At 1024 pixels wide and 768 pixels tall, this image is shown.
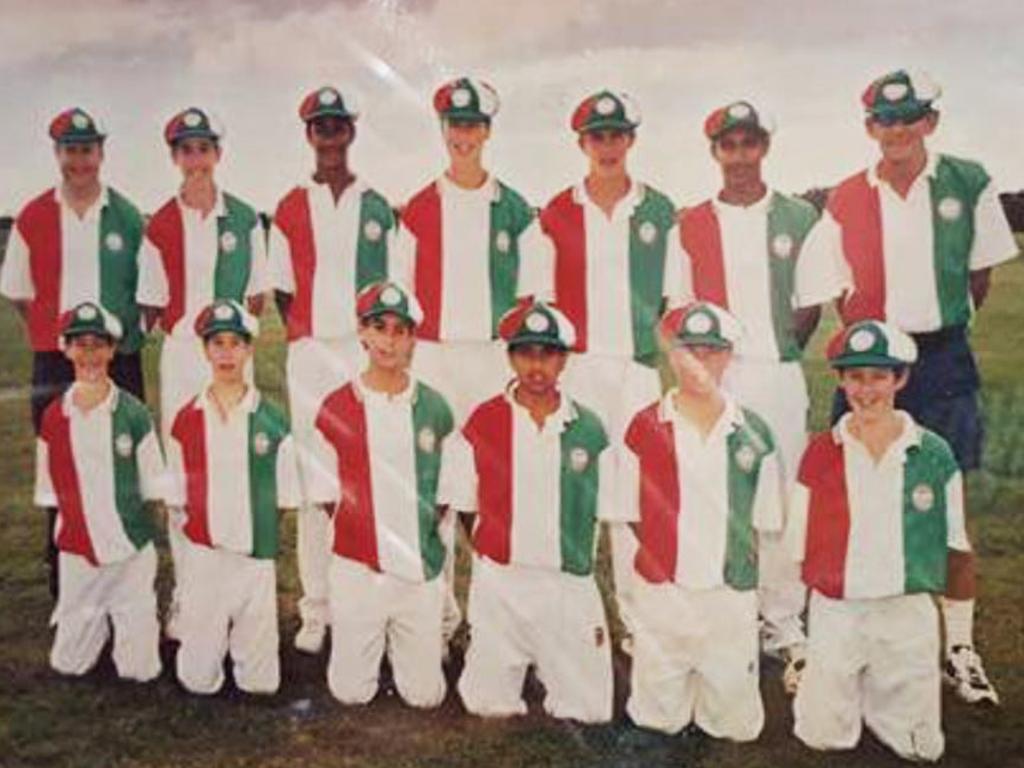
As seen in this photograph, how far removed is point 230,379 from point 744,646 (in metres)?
1.13

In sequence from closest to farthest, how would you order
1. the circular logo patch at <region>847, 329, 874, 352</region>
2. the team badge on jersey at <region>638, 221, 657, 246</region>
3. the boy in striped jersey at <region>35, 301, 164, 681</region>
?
the circular logo patch at <region>847, 329, 874, 352</region>
the team badge on jersey at <region>638, 221, 657, 246</region>
the boy in striped jersey at <region>35, 301, 164, 681</region>

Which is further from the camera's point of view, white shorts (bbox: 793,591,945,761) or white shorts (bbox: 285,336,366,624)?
white shorts (bbox: 285,336,366,624)

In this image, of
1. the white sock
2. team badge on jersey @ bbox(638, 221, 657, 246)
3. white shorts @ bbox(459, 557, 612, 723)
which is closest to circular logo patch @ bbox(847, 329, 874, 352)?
team badge on jersey @ bbox(638, 221, 657, 246)

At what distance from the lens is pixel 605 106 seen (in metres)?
2.77

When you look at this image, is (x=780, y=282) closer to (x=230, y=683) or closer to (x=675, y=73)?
(x=675, y=73)

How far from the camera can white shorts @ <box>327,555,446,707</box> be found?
289cm

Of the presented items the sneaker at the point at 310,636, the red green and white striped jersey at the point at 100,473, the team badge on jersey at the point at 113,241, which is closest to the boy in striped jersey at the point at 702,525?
the sneaker at the point at 310,636

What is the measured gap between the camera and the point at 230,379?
2879 mm

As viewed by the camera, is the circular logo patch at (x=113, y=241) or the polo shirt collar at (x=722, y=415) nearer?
the polo shirt collar at (x=722, y=415)

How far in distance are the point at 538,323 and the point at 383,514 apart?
50 centimetres

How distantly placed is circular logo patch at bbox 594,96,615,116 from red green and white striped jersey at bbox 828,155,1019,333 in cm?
52

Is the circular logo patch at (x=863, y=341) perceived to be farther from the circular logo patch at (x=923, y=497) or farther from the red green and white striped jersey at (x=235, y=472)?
the red green and white striped jersey at (x=235, y=472)

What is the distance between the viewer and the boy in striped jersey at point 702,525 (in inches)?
109

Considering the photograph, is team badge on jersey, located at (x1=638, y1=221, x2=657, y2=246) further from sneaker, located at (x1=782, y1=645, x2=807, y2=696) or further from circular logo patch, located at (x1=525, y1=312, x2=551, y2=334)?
sneaker, located at (x1=782, y1=645, x2=807, y2=696)
